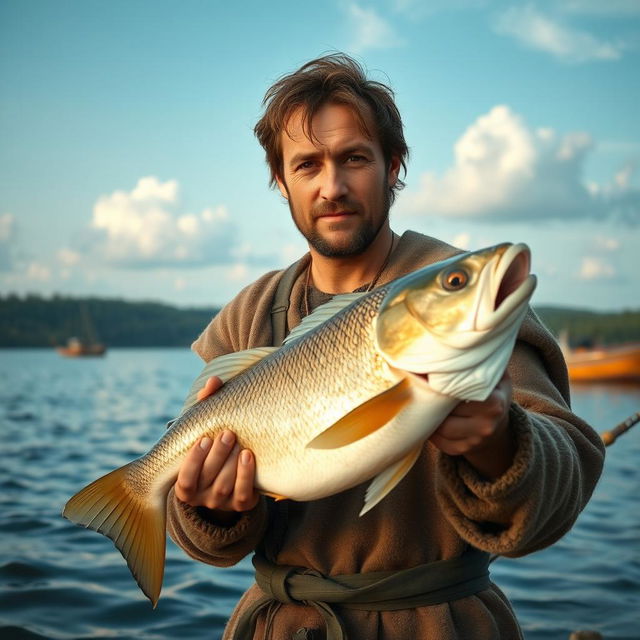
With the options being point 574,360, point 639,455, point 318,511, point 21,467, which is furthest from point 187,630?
point 574,360

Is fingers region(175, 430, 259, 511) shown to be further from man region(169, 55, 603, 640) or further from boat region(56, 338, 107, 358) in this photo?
boat region(56, 338, 107, 358)

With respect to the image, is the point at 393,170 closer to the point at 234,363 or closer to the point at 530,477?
the point at 234,363

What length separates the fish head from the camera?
6.38 feet

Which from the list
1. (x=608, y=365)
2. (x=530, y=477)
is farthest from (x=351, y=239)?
(x=608, y=365)

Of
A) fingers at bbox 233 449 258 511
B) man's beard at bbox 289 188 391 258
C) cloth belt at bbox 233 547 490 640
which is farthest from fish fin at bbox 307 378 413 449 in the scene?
man's beard at bbox 289 188 391 258

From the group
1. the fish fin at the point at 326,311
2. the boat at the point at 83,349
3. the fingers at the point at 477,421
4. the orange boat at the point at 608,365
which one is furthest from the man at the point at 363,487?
the boat at the point at 83,349

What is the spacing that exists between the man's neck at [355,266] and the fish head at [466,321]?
981mm

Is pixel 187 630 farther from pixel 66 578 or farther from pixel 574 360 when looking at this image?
pixel 574 360

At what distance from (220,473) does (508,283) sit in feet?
3.80

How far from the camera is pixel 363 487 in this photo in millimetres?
2750

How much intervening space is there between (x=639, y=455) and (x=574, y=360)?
25.4 m

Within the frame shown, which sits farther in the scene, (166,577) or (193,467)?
(166,577)

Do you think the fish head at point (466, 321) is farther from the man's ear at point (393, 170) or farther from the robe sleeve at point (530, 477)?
the man's ear at point (393, 170)

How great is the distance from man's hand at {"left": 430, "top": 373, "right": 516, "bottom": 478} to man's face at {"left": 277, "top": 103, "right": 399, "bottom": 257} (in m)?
1.10
